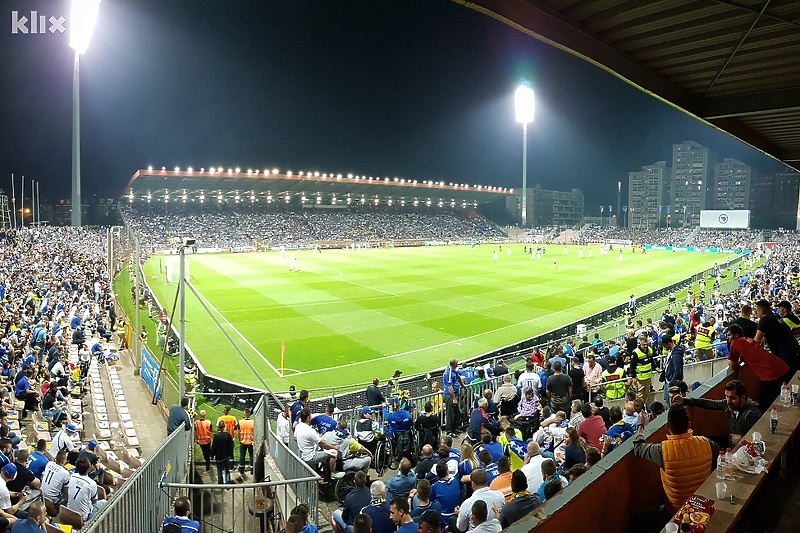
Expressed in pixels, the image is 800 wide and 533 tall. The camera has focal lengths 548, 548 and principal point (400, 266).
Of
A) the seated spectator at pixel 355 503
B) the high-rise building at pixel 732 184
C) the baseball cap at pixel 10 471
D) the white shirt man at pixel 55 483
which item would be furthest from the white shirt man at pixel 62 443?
the high-rise building at pixel 732 184

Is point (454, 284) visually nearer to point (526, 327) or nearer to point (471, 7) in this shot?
point (526, 327)

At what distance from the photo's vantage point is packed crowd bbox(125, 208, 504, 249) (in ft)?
251

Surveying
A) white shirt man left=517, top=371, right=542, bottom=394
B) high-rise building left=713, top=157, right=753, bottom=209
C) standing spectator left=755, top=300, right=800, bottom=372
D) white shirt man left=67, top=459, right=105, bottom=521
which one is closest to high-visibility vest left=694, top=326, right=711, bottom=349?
white shirt man left=517, top=371, right=542, bottom=394

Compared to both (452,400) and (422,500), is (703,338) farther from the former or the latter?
(422,500)

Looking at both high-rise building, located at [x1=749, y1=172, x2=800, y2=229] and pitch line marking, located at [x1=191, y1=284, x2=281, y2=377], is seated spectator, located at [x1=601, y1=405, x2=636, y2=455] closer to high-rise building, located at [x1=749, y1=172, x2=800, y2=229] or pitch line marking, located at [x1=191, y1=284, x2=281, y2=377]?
pitch line marking, located at [x1=191, y1=284, x2=281, y2=377]

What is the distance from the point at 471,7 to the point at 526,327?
72.2 ft

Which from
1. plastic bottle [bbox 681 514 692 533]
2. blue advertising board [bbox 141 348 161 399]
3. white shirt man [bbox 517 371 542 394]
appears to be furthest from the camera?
blue advertising board [bbox 141 348 161 399]

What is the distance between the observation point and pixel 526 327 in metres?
25.5

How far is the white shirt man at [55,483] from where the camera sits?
285 inches

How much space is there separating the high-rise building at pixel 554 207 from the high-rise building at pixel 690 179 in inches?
1172

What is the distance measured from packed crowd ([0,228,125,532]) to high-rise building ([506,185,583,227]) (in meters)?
140

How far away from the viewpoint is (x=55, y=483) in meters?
7.27

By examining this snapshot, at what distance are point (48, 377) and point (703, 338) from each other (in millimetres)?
16858

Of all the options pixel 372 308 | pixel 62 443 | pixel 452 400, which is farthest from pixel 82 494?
pixel 372 308
